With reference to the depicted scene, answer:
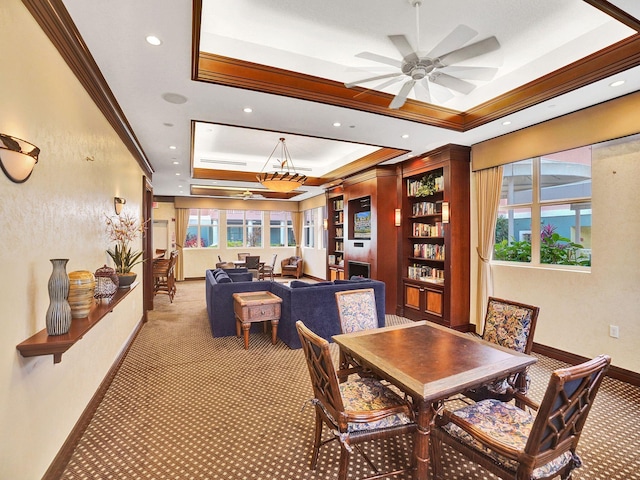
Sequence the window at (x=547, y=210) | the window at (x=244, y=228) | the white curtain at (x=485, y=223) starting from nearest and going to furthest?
the window at (x=547, y=210) → the white curtain at (x=485, y=223) → the window at (x=244, y=228)

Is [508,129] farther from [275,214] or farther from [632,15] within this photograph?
[275,214]

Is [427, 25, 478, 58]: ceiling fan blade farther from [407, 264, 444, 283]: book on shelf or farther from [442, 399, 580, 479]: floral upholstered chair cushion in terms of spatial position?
[407, 264, 444, 283]: book on shelf

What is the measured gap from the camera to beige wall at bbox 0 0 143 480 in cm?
148

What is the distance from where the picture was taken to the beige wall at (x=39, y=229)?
148cm

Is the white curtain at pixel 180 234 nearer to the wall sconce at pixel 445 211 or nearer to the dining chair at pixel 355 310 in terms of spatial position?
the wall sconce at pixel 445 211

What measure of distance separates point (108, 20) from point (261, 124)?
2.01 m

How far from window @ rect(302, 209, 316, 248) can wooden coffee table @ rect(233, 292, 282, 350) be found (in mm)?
6846

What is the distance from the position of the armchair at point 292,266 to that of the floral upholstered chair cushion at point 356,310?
8489 mm

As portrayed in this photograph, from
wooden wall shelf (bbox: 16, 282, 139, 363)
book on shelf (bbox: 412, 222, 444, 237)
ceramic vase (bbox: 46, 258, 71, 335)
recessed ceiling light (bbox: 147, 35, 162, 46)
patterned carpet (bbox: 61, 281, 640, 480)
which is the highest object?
recessed ceiling light (bbox: 147, 35, 162, 46)

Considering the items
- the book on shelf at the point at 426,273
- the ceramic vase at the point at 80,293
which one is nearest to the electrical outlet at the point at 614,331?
the book on shelf at the point at 426,273

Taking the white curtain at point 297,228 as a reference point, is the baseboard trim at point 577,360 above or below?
below

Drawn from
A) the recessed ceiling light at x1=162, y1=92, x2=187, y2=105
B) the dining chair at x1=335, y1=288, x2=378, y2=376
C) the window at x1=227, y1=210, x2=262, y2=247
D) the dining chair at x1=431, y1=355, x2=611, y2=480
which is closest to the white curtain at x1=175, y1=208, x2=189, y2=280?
the window at x1=227, y1=210, x2=262, y2=247

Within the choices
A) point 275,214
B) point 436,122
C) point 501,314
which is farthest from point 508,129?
point 275,214

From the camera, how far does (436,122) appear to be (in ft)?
13.1
